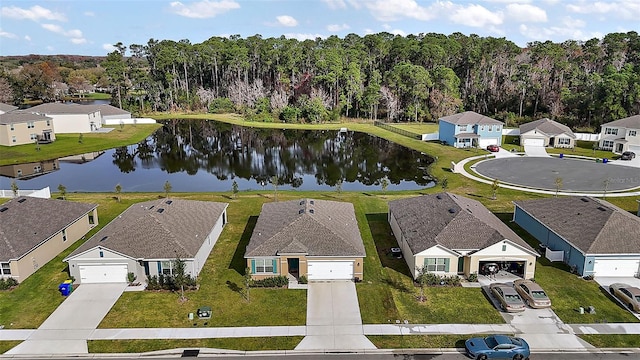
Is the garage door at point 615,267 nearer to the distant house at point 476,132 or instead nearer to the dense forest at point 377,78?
the distant house at point 476,132

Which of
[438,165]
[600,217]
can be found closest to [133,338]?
[600,217]

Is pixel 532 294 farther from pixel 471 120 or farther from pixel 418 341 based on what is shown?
pixel 471 120

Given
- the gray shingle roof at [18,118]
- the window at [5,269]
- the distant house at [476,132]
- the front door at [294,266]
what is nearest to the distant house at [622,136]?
the distant house at [476,132]

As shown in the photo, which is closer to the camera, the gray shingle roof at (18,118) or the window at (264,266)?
the window at (264,266)

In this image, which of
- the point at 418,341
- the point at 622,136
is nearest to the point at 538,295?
the point at 418,341

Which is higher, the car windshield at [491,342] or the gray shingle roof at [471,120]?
the gray shingle roof at [471,120]

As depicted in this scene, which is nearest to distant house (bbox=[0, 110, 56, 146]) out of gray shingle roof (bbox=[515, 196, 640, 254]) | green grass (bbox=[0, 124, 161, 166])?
green grass (bbox=[0, 124, 161, 166])
